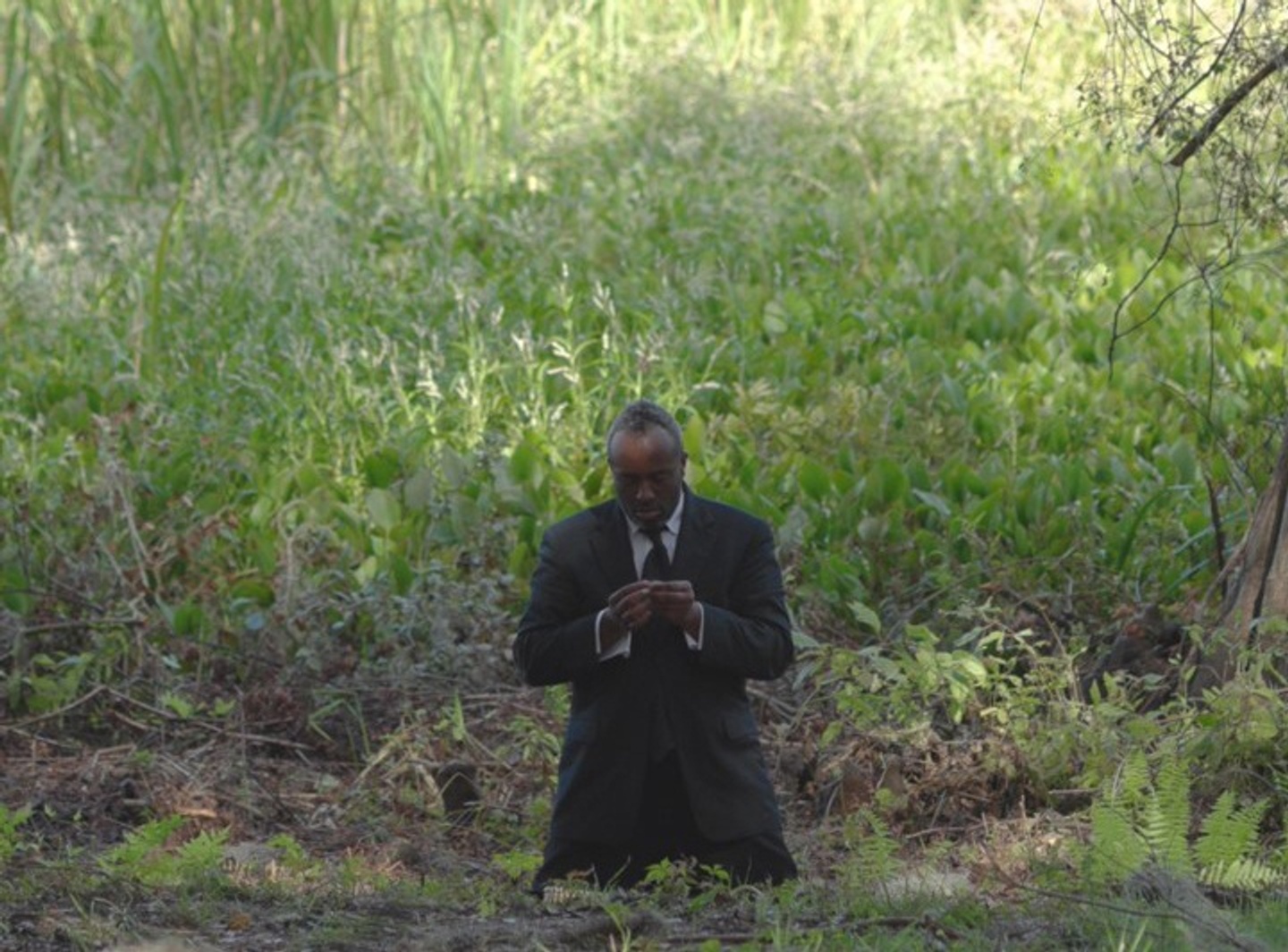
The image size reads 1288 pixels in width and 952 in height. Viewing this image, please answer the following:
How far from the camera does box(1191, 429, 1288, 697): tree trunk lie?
262 inches

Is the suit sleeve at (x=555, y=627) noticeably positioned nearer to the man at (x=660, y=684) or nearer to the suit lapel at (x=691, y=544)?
the man at (x=660, y=684)

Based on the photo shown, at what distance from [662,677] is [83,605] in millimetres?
3233

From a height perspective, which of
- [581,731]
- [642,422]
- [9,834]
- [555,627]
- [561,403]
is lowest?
[561,403]

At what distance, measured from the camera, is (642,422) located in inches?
213

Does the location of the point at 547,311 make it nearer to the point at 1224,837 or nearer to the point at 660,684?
the point at 660,684

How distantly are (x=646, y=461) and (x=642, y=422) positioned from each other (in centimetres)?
9

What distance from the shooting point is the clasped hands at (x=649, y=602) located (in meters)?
5.28

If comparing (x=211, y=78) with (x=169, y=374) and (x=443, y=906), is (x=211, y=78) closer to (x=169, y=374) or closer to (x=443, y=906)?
(x=169, y=374)

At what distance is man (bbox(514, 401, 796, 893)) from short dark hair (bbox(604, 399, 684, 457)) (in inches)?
0.9

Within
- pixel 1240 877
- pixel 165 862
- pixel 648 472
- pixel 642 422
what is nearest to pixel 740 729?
pixel 648 472

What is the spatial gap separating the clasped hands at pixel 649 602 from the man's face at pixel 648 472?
24 cm

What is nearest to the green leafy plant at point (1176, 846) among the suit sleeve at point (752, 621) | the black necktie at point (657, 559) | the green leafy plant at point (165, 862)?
the suit sleeve at point (752, 621)

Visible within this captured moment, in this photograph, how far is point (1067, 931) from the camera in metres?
4.62

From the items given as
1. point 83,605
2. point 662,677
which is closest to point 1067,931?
point 662,677
